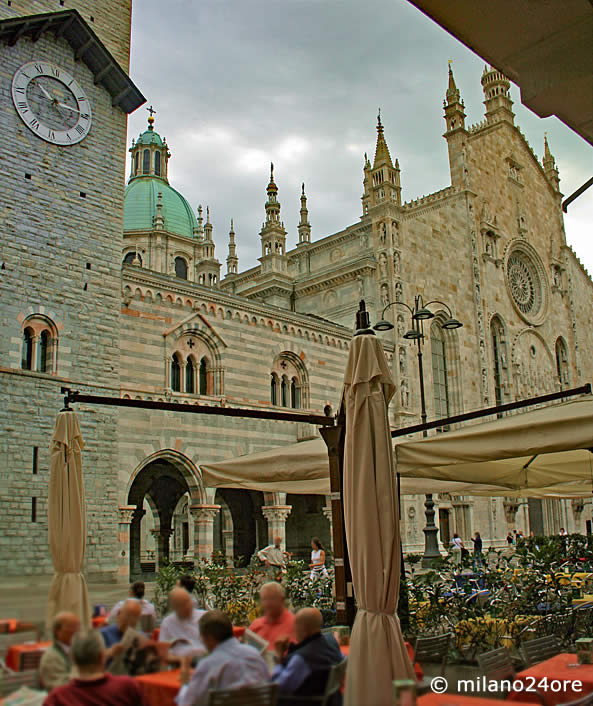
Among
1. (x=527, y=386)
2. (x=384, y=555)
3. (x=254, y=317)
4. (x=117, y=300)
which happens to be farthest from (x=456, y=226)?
(x=384, y=555)

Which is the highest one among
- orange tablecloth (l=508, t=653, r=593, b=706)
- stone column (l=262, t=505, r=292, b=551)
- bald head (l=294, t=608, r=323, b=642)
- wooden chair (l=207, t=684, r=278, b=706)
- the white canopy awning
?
the white canopy awning

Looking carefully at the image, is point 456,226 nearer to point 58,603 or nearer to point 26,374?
point 26,374

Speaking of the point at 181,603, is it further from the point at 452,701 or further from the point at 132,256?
the point at 132,256

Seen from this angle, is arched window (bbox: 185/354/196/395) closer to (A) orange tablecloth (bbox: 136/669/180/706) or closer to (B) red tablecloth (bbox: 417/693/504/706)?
(B) red tablecloth (bbox: 417/693/504/706)

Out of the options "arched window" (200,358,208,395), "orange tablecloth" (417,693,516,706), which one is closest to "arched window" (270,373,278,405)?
"arched window" (200,358,208,395)

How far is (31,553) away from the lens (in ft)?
49.2

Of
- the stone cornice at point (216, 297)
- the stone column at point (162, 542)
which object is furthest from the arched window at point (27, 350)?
the stone column at point (162, 542)

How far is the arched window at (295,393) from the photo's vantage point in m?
24.2

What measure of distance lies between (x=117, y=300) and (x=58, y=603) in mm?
14322

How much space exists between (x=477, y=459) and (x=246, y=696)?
4.22 m

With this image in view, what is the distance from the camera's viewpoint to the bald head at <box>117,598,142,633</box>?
435 centimetres

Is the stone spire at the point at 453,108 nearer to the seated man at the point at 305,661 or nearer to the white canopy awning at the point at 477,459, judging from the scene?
the white canopy awning at the point at 477,459

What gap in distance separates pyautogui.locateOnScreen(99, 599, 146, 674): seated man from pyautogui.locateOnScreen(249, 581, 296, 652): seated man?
97 cm

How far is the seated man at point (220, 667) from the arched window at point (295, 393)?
1988 centimetres
